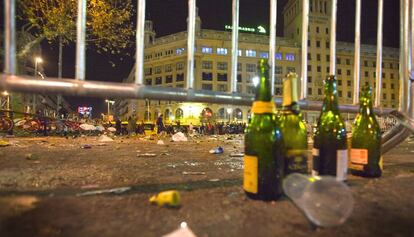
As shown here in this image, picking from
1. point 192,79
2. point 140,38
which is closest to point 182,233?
point 192,79

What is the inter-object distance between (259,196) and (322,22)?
6746cm

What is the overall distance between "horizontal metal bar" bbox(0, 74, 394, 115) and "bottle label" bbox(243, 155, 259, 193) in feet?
1.42

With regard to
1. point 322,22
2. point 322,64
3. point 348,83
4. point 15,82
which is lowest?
point 15,82

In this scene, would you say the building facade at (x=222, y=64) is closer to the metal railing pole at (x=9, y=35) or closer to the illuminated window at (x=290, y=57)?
the illuminated window at (x=290, y=57)

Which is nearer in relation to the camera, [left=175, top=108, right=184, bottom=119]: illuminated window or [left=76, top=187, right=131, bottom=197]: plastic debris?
[left=76, top=187, right=131, bottom=197]: plastic debris

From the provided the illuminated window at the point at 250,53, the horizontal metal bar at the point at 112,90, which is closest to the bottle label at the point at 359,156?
the horizontal metal bar at the point at 112,90

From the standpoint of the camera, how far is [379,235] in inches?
33.7

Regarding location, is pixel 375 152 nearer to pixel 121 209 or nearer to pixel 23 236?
pixel 121 209

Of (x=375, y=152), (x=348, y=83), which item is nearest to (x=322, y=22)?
(x=348, y=83)

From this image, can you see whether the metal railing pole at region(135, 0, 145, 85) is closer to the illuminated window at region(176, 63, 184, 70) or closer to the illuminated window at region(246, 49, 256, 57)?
the illuminated window at region(246, 49, 256, 57)

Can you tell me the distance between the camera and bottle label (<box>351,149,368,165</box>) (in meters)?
1.72

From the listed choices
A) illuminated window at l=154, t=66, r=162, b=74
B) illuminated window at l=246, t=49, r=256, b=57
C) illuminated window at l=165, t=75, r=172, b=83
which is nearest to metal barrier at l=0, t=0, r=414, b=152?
illuminated window at l=246, t=49, r=256, b=57

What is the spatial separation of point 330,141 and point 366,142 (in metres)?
0.35

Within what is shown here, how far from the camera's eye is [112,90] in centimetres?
132
